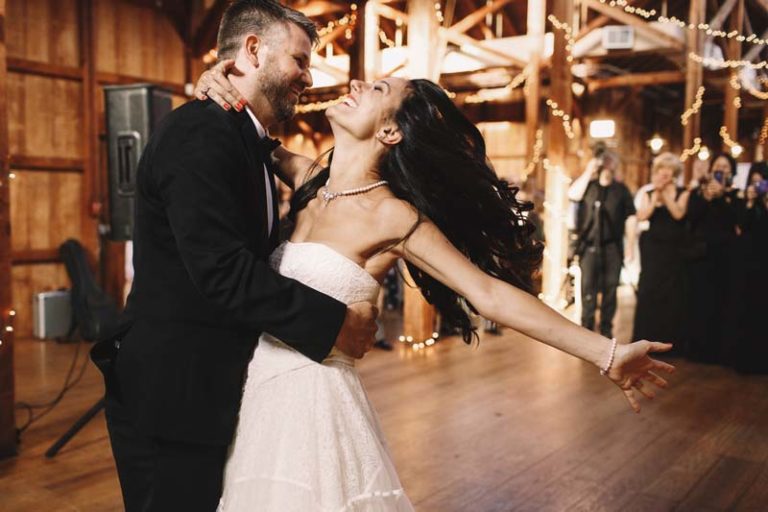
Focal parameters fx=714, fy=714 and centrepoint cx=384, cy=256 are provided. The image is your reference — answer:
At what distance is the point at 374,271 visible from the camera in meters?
1.65

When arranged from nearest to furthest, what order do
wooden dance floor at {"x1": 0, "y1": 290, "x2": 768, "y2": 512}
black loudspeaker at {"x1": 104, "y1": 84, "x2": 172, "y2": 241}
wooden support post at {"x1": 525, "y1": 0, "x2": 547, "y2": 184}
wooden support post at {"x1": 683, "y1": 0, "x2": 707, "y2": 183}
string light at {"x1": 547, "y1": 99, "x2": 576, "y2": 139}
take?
wooden dance floor at {"x1": 0, "y1": 290, "x2": 768, "y2": 512} → black loudspeaker at {"x1": 104, "y1": 84, "x2": 172, "y2": 241} → string light at {"x1": 547, "y1": 99, "x2": 576, "y2": 139} → wooden support post at {"x1": 525, "y1": 0, "x2": 547, "y2": 184} → wooden support post at {"x1": 683, "y1": 0, "x2": 707, "y2": 183}

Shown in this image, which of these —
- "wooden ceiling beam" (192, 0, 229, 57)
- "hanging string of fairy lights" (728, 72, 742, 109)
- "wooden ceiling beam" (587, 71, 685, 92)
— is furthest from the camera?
"wooden ceiling beam" (587, 71, 685, 92)

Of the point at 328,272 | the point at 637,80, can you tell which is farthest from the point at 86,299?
the point at 637,80

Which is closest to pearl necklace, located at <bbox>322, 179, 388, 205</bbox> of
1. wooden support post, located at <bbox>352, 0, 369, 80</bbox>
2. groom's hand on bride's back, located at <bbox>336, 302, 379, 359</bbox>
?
groom's hand on bride's back, located at <bbox>336, 302, 379, 359</bbox>

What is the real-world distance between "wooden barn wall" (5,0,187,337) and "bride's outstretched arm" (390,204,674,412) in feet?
18.2

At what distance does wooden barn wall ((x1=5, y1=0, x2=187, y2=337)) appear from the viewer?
6.15m

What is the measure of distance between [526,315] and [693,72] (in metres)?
9.63

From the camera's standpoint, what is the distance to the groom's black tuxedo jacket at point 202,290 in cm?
133

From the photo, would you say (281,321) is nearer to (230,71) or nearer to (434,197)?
(434,197)

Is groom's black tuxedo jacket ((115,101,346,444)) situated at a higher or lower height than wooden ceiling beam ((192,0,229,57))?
lower

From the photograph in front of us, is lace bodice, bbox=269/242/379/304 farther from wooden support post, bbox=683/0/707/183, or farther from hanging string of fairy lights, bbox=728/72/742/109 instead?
hanging string of fairy lights, bbox=728/72/742/109

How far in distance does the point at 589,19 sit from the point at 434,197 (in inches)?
470

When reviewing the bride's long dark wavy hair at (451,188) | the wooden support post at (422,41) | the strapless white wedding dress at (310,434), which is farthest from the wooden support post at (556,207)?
the strapless white wedding dress at (310,434)

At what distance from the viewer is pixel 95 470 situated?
3.07 meters
